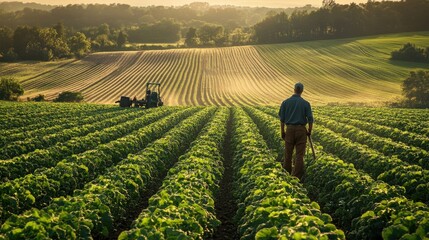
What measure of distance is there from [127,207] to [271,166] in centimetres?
383

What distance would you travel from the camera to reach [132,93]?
209 ft

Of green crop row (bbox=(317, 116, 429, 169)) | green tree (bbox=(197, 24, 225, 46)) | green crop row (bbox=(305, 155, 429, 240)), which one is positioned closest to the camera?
green crop row (bbox=(305, 155, 429, 240))

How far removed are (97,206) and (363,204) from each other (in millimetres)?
5215

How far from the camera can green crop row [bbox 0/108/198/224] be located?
29.5 ft

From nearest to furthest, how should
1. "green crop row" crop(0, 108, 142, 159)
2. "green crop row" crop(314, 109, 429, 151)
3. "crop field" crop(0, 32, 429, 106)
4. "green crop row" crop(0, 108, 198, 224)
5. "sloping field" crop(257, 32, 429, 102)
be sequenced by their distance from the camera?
"green crop row" crop(0, 108, 198, 224) → "green crop row" crop(0, 108, 142, 159) → "green crop row" crop(314, 109, 429, 151) → "crop field" crop(0, 32, 429, 106) → "sloping field" crop(257, 32, 429, 102)

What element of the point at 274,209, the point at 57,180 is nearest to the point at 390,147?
the point at 274,209

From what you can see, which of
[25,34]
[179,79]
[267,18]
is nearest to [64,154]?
[179,79]

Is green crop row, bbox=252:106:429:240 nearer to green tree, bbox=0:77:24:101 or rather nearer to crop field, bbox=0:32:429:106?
crop field, bbox=0:32:429:106

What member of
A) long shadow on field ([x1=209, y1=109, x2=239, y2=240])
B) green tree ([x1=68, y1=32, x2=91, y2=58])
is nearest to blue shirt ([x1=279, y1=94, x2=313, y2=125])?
long shadow on field ([x1=209, y1=109, x2=239, y2=240])

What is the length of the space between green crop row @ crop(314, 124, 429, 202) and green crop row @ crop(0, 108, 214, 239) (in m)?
6.19

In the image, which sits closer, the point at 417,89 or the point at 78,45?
the point at 417,89

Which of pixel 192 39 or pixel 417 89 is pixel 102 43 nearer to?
pixel 192 39

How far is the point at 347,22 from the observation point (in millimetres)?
106438

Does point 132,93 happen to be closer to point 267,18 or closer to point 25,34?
point 25,34
